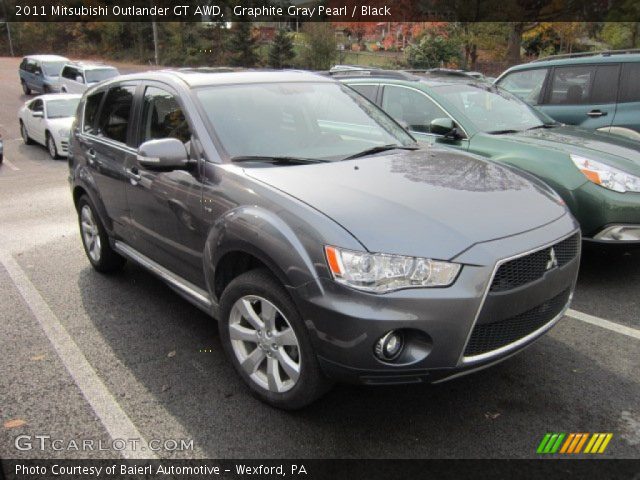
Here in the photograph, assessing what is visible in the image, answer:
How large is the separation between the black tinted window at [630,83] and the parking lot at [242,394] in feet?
11.0

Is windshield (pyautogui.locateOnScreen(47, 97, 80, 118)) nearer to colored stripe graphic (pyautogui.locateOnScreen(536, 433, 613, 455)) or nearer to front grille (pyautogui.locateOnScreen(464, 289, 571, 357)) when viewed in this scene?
front grille (pyautogui.locateOnScreen(464, 289, 571, 357))

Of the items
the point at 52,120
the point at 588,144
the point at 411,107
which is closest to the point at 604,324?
the point at 588,144

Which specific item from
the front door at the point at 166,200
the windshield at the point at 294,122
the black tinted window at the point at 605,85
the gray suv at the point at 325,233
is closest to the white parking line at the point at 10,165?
the gray suv at the point at 325,233

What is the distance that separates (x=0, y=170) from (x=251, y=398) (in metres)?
11.5

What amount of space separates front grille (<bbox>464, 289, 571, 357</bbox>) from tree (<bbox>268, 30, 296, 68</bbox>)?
34.6 meters

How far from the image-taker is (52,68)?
82.0ft

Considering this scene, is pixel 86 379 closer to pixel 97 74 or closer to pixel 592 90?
pixel 592 90

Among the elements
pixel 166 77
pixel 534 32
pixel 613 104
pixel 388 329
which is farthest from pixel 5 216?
pixel 534 32

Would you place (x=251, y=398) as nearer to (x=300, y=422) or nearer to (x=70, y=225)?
(x=300, y=422)

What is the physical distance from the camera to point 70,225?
705cm

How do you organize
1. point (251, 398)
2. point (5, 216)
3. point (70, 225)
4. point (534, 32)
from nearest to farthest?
point (251, 398), point (70, 225), point (5, 216), point (534, 32)

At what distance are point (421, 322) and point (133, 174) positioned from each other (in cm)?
255

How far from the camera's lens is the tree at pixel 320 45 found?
111 ft

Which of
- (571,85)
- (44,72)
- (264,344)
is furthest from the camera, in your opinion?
(44,72)
